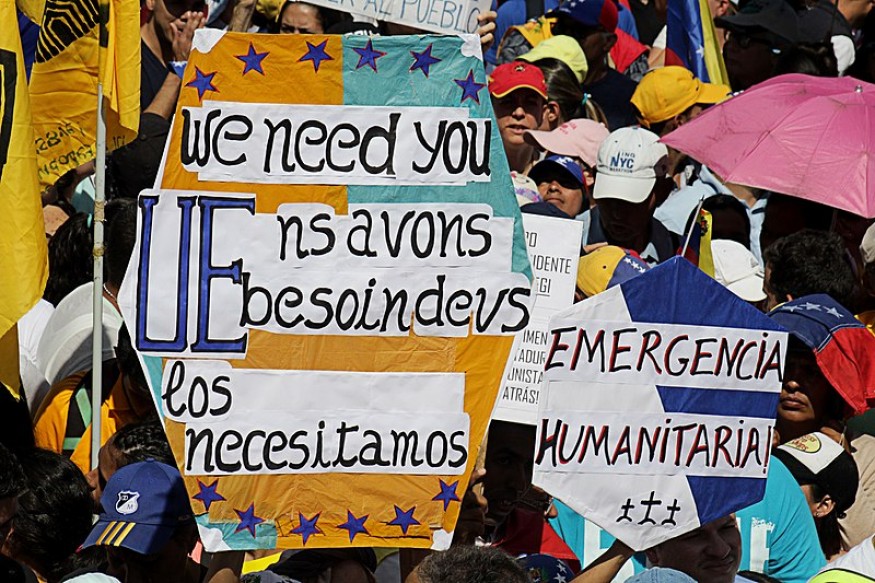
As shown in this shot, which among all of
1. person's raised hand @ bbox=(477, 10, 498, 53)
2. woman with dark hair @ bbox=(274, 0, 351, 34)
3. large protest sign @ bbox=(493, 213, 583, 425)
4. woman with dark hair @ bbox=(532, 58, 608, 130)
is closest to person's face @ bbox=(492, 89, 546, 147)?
woman with dark hair @ bbox=(532, 58, 608, 130)

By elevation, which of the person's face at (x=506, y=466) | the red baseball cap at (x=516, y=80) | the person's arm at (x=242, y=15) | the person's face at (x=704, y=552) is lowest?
the person's face at (x=506, y=466)

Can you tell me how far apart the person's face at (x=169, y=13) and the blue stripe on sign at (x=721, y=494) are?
3950mm

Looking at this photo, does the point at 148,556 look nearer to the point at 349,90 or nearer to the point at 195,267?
the point at 195,267

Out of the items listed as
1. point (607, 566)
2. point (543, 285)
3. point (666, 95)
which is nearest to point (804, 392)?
point (543, 285)

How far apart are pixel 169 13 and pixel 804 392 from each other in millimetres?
3568

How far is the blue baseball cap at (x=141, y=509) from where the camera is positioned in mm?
4621

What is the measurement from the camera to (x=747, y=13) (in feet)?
30.7

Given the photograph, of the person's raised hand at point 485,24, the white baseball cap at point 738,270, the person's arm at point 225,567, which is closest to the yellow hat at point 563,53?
the person's raised hand at point 485,24

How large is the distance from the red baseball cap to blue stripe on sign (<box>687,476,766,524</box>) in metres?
3.66

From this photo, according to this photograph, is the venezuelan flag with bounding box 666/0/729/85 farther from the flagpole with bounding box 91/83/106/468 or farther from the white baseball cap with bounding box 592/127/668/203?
the flagpole with bounding box 91/83/106/468

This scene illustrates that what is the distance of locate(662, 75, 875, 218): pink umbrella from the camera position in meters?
6.89

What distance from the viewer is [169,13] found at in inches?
303

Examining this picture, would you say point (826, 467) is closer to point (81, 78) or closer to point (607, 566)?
point (607, 566)

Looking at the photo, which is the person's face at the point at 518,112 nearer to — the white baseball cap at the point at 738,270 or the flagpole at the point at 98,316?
the white baseball cap at the point at 738,270
